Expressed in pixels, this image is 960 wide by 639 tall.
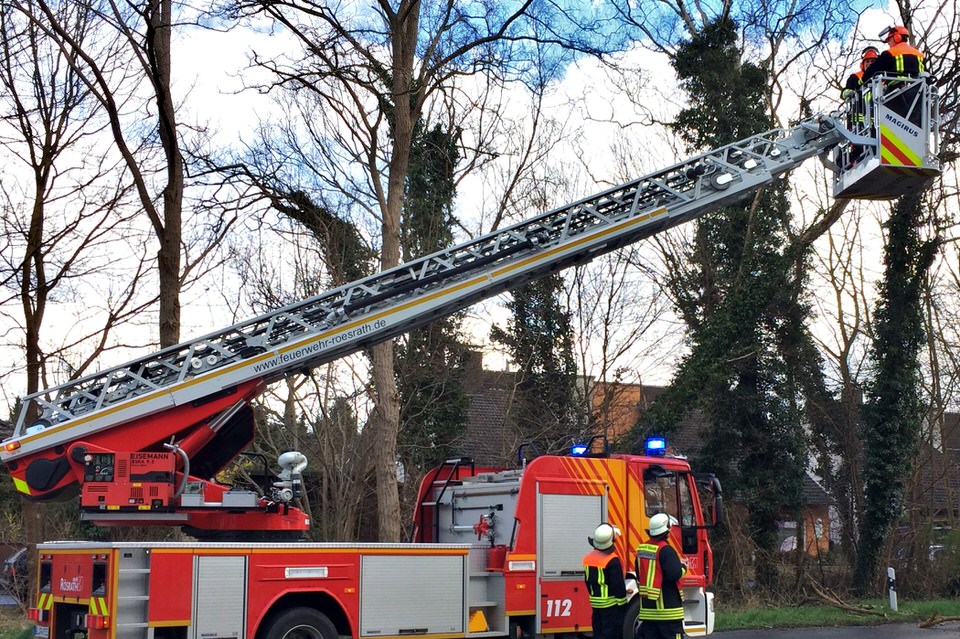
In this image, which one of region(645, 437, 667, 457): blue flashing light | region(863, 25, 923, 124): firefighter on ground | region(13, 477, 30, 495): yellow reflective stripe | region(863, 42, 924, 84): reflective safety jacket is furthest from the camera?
region(645, 437, 667, 457): blue flashing light

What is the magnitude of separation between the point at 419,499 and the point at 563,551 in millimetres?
2144

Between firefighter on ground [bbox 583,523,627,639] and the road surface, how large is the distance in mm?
5888

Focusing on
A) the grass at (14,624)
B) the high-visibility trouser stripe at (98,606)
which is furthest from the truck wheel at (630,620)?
the grass at (14,624)

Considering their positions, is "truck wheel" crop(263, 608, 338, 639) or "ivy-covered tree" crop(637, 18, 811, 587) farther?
"ivy-covered tree" crop(637, 18, 811, 587)

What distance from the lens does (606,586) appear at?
9.16m

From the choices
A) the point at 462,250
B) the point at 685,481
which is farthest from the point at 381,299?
the point at 685,481

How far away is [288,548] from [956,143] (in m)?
18.8

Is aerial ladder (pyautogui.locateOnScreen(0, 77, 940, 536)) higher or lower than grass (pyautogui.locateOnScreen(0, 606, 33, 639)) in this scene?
higher

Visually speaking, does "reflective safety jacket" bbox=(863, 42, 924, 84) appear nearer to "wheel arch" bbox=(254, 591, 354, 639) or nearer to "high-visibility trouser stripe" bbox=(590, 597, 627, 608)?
"high-visibility trouser stripe" bbox=(590, 597, 627, 608)

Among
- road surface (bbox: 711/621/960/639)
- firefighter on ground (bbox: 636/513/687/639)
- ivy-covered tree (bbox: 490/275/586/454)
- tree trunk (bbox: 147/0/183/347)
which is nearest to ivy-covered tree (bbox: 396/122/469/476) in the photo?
ivy-covered tree (bbox: 490/275/586/454)

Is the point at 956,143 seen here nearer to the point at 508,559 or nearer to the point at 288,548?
the point at 508,559

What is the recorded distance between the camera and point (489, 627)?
1046 cm

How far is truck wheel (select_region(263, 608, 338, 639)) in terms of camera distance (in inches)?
356

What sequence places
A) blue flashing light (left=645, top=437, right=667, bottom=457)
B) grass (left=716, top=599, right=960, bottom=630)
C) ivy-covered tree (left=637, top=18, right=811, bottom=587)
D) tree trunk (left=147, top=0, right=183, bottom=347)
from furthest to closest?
ivy-covered tree (left=637, top=18, right=811, bottom=587), grass (left=716, top=599, right=960, bottom=630), tree trunk (left=147, top=0, right=183, bottom=347), blue flashing light (left=645, top=437, right=667, bottom=457)
